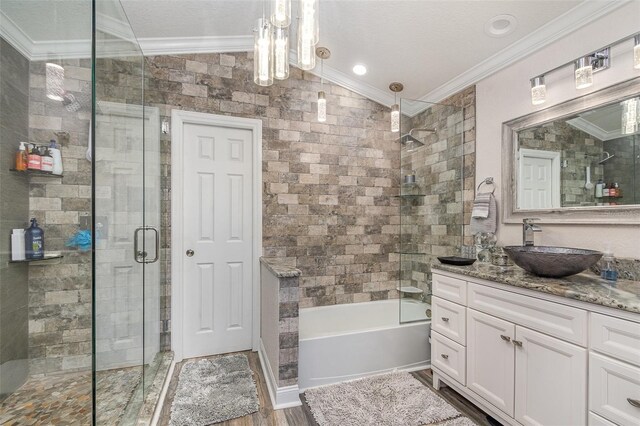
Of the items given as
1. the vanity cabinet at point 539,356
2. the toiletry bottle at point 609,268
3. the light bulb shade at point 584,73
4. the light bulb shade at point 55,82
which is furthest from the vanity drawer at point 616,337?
the light bulb shade at point 55,82

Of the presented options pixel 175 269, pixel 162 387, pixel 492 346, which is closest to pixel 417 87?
pixel 492 346

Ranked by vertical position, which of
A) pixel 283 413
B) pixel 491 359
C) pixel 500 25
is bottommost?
pixel 283 413

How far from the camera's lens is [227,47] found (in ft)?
9.09

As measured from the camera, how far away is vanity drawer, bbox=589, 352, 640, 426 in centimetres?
111

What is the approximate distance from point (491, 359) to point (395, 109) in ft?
6.82

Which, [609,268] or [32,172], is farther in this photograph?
[32,172]

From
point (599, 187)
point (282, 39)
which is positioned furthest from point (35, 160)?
point (599, 187)

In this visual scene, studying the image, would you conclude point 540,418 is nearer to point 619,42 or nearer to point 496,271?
point 496,271

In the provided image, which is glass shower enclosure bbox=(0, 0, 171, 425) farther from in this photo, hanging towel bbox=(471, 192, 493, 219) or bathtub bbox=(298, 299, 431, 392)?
hanging towel bbox=(471, 192, 493, 219)

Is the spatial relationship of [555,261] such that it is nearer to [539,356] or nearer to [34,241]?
[539,356]

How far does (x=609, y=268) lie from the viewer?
1603mm

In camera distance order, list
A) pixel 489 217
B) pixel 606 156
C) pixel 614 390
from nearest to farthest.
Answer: pixel 614 390
pixel 606 156
pixel 489 217

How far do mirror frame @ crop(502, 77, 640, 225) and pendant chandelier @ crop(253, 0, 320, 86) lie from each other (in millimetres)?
1754

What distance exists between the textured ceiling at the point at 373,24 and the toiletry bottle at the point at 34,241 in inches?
47.7
